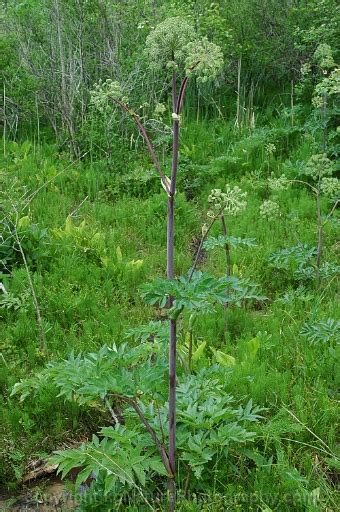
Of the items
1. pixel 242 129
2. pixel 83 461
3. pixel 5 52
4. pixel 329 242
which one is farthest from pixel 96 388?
pixel 5 52

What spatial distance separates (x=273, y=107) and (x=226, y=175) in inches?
72.4

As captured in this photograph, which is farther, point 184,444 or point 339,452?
point 339,452

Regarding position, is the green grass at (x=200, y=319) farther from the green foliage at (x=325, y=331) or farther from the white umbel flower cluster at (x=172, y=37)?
the white umbel flower cluster at (x=172, y=37)

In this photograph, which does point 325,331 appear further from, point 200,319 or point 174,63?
point 174,63

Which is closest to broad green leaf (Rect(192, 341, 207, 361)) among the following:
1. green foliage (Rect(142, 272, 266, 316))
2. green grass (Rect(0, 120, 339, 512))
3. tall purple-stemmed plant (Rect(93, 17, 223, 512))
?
green grass (Rect(0, 120, 339, 512))

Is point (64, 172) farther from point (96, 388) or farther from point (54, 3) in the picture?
point (96, 388)

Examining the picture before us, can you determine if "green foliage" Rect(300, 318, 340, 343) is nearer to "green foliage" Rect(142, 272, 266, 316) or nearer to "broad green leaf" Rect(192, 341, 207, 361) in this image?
"broad green leaf" Rect(192, 341, 207, 361)

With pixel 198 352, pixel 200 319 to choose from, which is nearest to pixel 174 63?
pixel 198 352

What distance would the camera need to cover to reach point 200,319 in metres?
4.11

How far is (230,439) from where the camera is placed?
261 centimetres

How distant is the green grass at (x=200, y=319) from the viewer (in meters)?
2.86

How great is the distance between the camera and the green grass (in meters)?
2.86

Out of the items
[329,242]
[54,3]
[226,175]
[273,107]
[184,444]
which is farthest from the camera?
[273,107]

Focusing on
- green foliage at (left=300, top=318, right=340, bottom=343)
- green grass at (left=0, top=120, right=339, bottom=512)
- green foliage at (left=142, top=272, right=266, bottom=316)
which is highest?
green foliage at (left=142, top=272, right=266, bottom=316)
